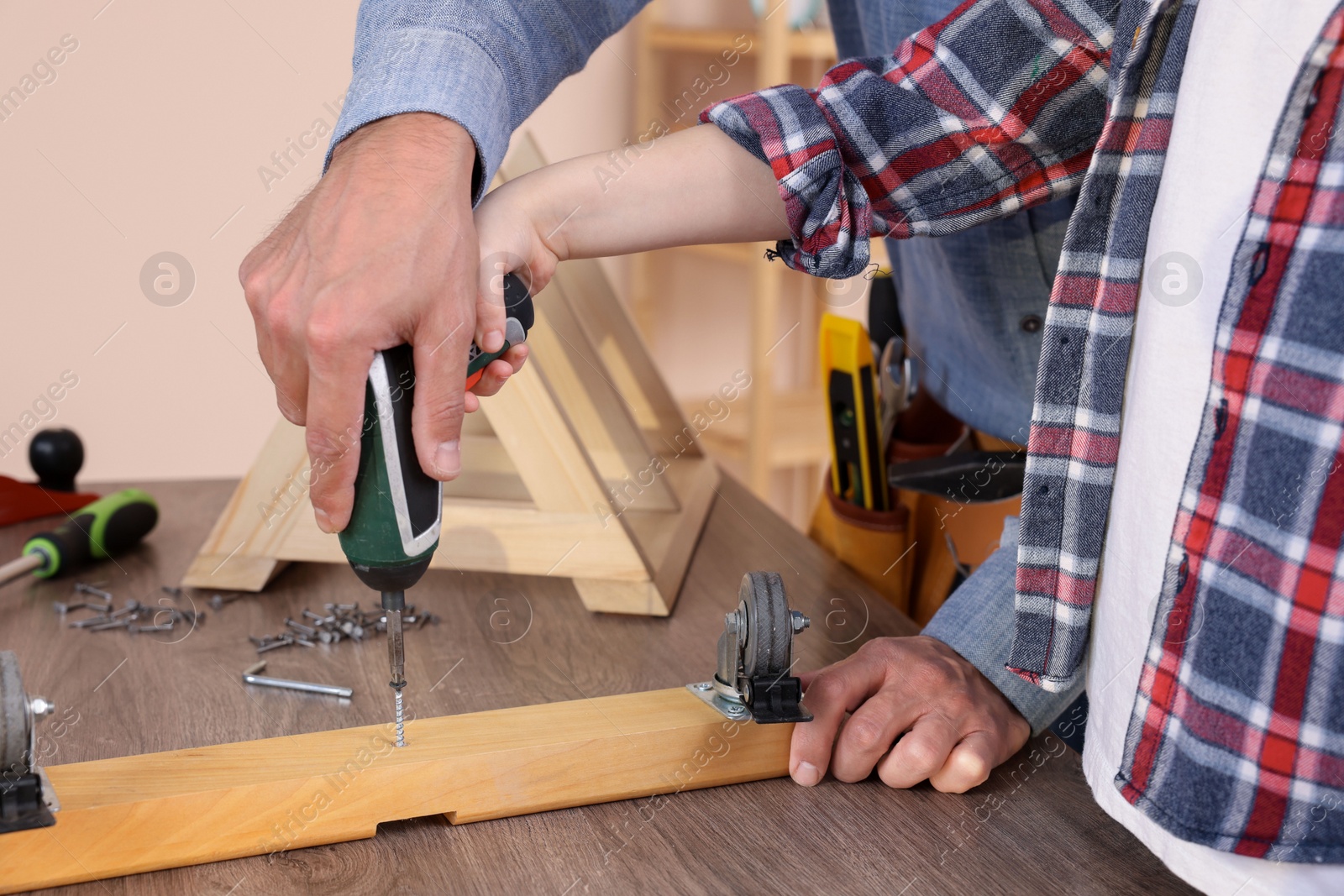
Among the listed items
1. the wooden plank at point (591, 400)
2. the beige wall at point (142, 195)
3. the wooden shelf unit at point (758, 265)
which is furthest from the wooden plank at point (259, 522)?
the wooden shelf unit at point (758, 265)

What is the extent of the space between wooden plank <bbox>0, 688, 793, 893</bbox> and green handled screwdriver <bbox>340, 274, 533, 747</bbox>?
1.6 inches

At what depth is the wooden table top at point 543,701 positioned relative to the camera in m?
0.59

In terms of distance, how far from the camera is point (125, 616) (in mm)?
917

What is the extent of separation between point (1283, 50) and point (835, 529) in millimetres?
733

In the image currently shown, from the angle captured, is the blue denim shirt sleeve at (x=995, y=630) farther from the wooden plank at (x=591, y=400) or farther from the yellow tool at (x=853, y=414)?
the wooden plank at (x=591, y=400)

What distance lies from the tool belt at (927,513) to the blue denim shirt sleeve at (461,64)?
0.51 m

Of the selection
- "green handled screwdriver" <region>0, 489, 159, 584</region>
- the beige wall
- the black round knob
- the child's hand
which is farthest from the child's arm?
the beige wall

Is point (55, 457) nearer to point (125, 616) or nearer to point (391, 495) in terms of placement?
point (125, 616)

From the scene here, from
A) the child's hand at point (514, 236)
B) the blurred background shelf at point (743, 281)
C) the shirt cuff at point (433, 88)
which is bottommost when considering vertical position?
the blurred background shelf at point (743, 281)

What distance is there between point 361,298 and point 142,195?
1366 mm

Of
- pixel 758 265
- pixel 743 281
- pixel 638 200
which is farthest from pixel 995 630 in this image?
pixel 743 281

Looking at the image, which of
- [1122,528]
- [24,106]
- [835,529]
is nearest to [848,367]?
[835,529]

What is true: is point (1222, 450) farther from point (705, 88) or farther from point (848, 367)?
point (705, 88)

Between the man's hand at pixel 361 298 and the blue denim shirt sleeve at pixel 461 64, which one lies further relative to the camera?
the blue denim shirt sleeve at pixel 461 64
